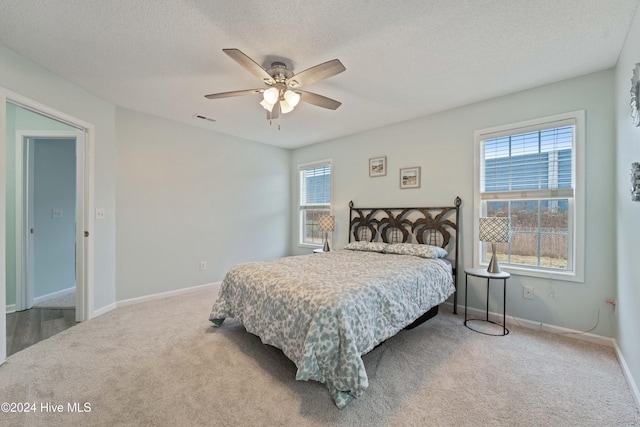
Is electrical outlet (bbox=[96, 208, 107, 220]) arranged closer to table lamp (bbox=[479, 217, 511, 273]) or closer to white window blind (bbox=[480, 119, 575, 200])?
table lamp (bbox=[479, 217, 511, 273])

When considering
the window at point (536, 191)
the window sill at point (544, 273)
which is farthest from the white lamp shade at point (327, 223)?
the window sill at point (544, 273)

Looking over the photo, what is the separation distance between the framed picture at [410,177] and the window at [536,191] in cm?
75

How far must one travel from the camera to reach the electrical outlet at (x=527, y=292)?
2802 mm

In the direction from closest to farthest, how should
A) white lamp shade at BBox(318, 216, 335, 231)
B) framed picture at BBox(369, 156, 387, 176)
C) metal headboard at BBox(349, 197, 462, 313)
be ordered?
metal headboard at BBox(349, 197, 462, 313) < framed picture at BBox(369, 156, 387, 176) < white lamp shade at BBox(318, 216, 335, 231)

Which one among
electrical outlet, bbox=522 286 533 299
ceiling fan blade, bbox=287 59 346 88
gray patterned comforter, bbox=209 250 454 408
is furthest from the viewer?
electrical outlet, bbox=522 286 533 299

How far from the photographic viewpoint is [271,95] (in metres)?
2.19

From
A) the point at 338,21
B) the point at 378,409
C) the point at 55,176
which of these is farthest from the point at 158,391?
the point at 55,176

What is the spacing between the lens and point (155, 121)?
143 inches

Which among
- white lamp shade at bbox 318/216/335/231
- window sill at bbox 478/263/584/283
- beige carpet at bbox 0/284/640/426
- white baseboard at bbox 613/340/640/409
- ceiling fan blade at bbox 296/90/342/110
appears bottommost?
beige carpet at bbox 0/284/640/426

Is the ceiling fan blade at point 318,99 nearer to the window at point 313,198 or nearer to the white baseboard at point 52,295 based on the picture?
the window at point 313,198

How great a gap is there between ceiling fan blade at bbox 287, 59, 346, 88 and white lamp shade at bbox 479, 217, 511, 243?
210cm

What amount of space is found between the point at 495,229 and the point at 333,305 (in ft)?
6.52

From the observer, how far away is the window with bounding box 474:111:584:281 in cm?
259

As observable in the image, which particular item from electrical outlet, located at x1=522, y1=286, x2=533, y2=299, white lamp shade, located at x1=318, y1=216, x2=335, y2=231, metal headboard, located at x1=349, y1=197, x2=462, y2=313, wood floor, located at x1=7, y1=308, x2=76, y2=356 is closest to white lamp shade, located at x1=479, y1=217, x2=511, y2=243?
metal headboard, located at x1=349, y1=197, x2=462, y2=313
